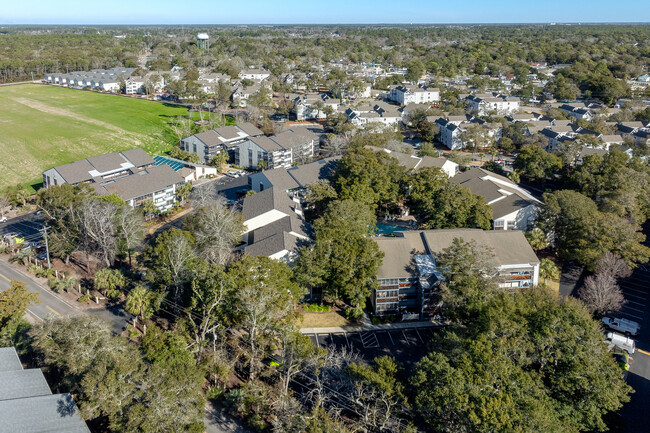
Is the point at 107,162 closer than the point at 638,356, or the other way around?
the point at 638,356

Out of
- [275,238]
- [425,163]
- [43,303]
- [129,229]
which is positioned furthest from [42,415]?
[425,163]

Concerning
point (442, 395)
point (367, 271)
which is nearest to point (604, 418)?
point (442, 395)

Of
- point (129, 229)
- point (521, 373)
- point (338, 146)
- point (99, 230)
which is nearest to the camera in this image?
point (521, 373)

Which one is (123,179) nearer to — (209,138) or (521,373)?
(209,138)

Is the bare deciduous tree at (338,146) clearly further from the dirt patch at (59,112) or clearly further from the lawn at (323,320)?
the dirt patch at (59,112)

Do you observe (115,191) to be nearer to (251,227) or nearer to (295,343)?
(251,227)
